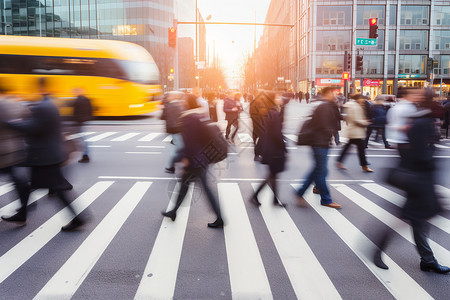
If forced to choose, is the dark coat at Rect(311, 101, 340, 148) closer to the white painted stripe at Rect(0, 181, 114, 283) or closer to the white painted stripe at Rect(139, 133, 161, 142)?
the white painted stripe at Rect(0, 181, 114, 283)

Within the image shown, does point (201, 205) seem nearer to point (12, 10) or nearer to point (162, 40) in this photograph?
point (162, 40)

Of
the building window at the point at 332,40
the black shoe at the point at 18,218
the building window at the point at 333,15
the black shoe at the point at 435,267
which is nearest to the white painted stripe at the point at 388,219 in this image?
the black shoe at the point at 435,267

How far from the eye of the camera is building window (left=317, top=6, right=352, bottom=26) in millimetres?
A: 55000

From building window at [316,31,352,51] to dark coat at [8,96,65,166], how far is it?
54.9 meters

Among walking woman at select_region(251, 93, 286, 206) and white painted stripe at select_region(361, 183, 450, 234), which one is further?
walking woman at select_region(251, 93, 286, 206)

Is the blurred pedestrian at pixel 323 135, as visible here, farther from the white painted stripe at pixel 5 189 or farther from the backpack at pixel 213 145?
the white painted stripe at pixel 5 189

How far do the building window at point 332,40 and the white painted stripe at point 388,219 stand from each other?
51.4 meters

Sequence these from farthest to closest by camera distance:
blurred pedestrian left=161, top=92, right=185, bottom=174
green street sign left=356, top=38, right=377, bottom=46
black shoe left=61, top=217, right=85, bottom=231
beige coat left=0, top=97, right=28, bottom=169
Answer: green street sign left=356, top=38, right=377, bottom=46, blurred pedestrian left=161, top=92, right=185, bottom=174, black shoe left=61, top=217, right=85, bottom=231, beige coat left=0, top=97, right=28, bottom=169

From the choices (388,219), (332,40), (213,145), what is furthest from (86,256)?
(332,40)

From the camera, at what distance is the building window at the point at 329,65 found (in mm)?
56062

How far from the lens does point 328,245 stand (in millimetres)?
4832

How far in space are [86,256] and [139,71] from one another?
52.7ft

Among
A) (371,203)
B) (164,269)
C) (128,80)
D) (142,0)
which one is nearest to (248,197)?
(371,203)

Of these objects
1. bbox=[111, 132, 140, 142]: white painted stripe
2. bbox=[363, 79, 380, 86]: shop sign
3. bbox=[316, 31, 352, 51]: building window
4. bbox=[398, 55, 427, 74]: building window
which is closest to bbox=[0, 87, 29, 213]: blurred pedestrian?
bbox=[111, 132, 140, 142]: white painted stripe
